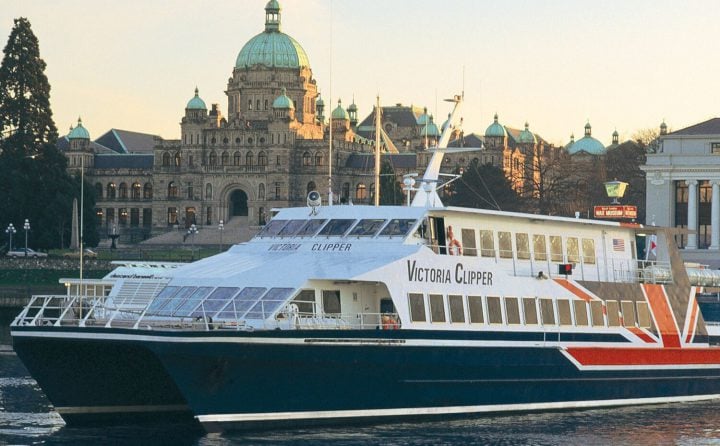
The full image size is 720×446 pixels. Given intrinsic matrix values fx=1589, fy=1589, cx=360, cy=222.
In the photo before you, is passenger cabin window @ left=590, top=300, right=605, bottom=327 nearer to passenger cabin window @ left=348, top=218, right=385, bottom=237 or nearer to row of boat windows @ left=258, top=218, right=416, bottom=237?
row of boat windows @ left=258, top=218, right=416, bottom=237

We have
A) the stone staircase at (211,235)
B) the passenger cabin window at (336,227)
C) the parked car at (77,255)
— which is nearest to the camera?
the passenger cabin window at (336,227)

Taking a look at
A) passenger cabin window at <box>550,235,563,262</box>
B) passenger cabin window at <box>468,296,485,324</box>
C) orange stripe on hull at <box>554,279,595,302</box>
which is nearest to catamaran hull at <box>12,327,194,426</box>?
passenger cabin window at <box>468,296,485,324</box>

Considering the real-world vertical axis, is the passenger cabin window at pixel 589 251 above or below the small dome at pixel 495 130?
below

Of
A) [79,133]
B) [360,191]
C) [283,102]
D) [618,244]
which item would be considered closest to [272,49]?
[283,102]

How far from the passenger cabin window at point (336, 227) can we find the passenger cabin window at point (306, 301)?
2.81 metres

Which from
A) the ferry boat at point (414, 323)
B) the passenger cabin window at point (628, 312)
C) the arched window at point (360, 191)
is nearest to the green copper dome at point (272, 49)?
the arched window at point (360, 191)

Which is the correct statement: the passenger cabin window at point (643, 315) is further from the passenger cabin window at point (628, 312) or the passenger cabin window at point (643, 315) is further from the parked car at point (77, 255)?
the parked car at point (77, 255)

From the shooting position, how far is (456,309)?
3881 cm

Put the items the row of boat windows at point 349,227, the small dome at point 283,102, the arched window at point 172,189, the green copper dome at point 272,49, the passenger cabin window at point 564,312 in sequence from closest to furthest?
the row of boat windows at point 349,227, the passenger cabin window at point 564,312, the small dome at point 283,102, the arched window at point 172,189, the green copper dome at point 272,49

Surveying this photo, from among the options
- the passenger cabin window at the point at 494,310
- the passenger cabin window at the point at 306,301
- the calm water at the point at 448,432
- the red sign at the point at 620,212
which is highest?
the red sign at the point at 620,212

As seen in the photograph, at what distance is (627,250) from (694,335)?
308 cm

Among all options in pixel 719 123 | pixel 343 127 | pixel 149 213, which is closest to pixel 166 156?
pixel 149 213

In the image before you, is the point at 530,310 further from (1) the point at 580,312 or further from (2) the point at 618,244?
(2) the point at 618,244

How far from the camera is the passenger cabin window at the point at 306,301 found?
121ft
